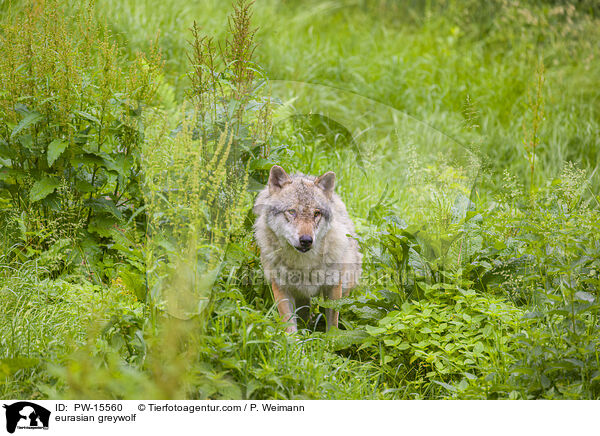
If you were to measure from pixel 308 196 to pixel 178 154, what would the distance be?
127 cm

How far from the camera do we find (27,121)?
14.3ft

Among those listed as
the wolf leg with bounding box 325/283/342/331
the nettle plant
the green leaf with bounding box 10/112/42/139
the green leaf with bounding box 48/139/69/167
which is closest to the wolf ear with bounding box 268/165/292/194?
the wolf leg with bounding box 325/283/342/331

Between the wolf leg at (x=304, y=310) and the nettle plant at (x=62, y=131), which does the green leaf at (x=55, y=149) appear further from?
the wolf leg at (x=304, y=310)

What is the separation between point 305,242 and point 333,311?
705 millimetres

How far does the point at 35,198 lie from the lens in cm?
446

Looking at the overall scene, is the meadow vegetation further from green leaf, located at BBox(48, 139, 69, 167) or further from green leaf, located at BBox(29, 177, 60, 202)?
green leaf, located at BBox(48, 139, 69, 167)

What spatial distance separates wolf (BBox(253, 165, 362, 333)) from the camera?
461 cm

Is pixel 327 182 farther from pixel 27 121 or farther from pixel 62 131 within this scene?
pixel 27 121

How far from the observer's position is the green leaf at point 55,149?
14.2 feet

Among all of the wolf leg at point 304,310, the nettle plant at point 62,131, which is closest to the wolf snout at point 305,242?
the wolf leg at point 304,310

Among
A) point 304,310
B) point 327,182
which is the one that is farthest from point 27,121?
point 304,310
